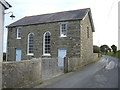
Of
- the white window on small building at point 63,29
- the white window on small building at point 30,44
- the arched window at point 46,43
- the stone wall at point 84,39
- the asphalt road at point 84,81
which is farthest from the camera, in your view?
the white window on small building at point 30,44

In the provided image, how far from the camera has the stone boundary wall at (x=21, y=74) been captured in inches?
208

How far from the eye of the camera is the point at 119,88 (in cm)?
688

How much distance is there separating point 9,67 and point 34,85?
2.17m

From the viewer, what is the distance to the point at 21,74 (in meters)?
6.14

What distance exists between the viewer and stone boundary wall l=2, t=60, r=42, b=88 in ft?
17.3

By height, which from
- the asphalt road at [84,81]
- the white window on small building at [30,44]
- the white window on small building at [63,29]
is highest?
the white window on small building at [63,29]

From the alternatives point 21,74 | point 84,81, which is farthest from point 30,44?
point 21,74

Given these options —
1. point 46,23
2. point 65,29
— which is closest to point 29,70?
point 65,29

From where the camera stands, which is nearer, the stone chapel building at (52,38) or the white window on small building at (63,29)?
the stone chapel building at (52,38)

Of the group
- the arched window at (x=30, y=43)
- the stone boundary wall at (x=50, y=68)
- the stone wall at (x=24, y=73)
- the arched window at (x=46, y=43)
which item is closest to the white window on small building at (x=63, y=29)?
the arched window at (x=46, y=43)

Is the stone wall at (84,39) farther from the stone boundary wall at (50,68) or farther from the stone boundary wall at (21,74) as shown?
the stone boundary wall at (21,74)

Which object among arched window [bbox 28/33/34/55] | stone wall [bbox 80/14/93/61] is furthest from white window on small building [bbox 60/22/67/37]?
arched window [bbox 28/33/34/55]

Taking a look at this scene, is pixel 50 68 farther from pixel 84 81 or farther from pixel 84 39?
pixel 84 39

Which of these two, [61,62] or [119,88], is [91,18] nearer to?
[61,62]
